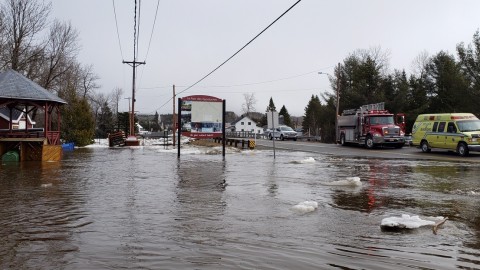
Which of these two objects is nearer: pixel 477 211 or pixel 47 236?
pixel 47 236

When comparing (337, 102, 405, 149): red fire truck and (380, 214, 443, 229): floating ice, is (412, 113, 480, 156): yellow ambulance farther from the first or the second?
(380, 214, 443, 229): floating ice

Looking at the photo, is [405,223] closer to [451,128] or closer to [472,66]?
[451,128]

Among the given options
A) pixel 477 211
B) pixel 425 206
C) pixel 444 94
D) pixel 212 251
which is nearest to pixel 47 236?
pixel 212 251

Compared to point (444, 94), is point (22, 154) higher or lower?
lower

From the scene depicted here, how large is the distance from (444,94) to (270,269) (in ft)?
175

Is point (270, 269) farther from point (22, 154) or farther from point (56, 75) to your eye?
point (56, 75)

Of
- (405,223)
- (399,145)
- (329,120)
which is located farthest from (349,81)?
(405,223)

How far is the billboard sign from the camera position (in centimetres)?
2250

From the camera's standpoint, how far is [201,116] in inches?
897

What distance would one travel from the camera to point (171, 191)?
1003 cm

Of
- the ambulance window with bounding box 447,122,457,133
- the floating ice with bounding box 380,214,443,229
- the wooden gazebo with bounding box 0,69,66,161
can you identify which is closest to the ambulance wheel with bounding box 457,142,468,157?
the ambulance window with bounding box 447,122,457,133

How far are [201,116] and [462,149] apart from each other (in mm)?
14675

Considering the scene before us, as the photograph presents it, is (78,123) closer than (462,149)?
No

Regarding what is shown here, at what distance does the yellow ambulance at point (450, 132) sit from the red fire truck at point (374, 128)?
8.98ft
